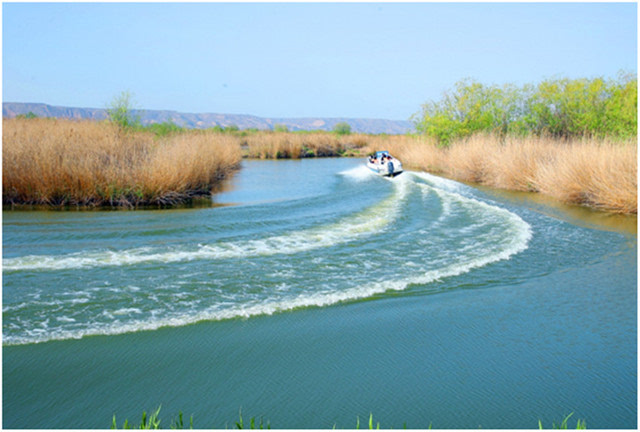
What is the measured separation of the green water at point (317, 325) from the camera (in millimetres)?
4977

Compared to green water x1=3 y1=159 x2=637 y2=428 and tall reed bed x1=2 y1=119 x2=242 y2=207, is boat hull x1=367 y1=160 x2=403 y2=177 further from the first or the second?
green water x1=3 y1=159 x2=637 y2=428

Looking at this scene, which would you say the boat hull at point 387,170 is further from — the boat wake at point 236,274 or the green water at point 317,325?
the green water at point 317,325

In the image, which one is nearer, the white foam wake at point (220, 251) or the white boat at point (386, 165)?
the white foam wake at point (220, 251)

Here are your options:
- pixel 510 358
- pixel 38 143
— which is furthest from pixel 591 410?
pixel 38 143

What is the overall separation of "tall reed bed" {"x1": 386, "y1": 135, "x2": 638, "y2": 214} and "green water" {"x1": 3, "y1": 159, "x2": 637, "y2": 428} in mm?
3732

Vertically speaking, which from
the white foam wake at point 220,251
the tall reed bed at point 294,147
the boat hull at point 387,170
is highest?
the tall reed bed at point 294,147

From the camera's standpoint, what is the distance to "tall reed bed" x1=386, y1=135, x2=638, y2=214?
15742 millimetres

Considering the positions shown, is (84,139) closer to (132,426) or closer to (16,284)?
(16,284)

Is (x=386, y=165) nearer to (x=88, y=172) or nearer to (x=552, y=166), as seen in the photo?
(x=552, y=166)

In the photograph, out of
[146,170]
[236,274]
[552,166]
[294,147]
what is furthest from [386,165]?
[236,274]

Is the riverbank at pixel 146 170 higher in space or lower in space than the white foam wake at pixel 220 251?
higher


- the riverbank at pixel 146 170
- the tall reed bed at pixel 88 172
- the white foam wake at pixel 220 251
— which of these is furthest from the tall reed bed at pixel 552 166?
the tall reed bed at pixel 88 172

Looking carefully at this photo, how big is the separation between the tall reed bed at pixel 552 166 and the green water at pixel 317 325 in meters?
3.73

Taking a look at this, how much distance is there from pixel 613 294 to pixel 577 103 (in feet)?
83.3
